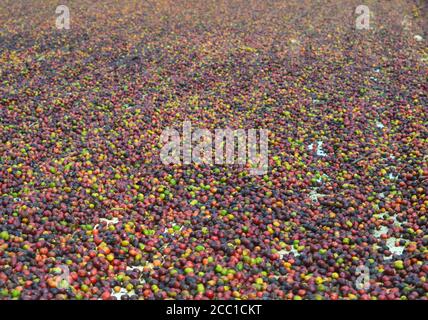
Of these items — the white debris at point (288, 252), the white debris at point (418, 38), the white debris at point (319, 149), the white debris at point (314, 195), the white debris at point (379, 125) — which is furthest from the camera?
the white debris at point (418, 38)

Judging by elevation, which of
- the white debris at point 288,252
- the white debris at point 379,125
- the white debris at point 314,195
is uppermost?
the white debris at point 379,125

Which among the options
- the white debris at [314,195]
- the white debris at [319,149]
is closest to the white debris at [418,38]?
the white debris at [319,149]

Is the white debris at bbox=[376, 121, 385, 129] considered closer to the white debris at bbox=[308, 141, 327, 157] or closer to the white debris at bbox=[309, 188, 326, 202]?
the white debris at bbox=[308, 141, 327, 157]

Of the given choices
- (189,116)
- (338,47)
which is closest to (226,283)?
(189,116)

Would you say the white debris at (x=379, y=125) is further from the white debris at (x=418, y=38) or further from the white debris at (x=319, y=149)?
the white debris at (x=418, y=38)

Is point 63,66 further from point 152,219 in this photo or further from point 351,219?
point 351,219

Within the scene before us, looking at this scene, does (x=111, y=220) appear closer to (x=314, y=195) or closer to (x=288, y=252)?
(x=288, y=252)

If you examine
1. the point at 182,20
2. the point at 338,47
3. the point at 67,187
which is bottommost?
the point at 67,187

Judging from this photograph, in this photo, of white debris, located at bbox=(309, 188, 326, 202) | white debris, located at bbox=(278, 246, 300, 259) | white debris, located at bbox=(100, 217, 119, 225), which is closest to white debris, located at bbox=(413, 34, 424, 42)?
white debris, located at bbox=(309, 188, 326, 202)

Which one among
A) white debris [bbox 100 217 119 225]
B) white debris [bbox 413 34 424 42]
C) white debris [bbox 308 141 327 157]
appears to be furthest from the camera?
white debris [bbox 413 34 424 42]

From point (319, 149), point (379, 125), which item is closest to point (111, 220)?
point (319, 149)

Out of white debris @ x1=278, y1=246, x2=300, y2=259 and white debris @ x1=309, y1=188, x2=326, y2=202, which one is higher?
white debris @ x1=309, y1=188, x2=326, y2=202
